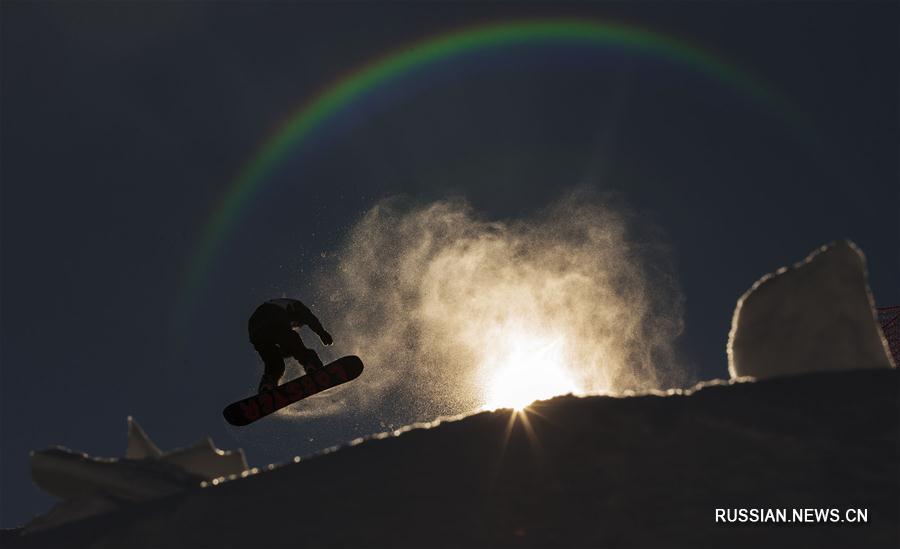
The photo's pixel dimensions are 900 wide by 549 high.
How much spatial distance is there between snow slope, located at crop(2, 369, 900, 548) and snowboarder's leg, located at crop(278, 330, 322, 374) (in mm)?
10576

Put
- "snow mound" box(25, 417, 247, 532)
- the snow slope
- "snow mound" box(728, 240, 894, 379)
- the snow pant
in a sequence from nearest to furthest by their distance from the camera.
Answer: the snow slope, "snow mound" box(25, 417, 247, 532), "snow mound" box(728, 240, 894, 379), the snow pant

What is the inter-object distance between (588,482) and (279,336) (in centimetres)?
1431

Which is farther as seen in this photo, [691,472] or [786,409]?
[786,409]

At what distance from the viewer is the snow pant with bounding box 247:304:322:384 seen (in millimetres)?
25128

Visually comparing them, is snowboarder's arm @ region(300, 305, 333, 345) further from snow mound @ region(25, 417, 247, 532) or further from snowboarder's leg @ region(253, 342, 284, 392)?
snow mound @ region(25, 417, 247, 532)

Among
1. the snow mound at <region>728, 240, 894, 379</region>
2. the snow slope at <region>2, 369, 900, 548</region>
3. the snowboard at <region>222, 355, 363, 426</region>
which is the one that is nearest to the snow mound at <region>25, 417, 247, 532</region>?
the snow slope at <region>2, 369, 900, 548</region>

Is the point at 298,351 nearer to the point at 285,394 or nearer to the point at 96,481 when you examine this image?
the point at 285,394

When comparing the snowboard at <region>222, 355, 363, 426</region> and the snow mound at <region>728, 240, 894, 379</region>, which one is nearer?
the snow mound at <region>728, 240, 894, 379</region>

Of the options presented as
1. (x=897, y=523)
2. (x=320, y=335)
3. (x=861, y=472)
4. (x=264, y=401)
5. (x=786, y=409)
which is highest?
(x=320, y=335)

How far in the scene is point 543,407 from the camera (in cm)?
1444

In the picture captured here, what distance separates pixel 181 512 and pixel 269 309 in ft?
39.2

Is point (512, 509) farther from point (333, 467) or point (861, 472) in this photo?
point (861, 472)

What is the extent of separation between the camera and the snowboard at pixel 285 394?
25003mm

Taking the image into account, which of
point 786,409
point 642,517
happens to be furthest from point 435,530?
point 786,409
